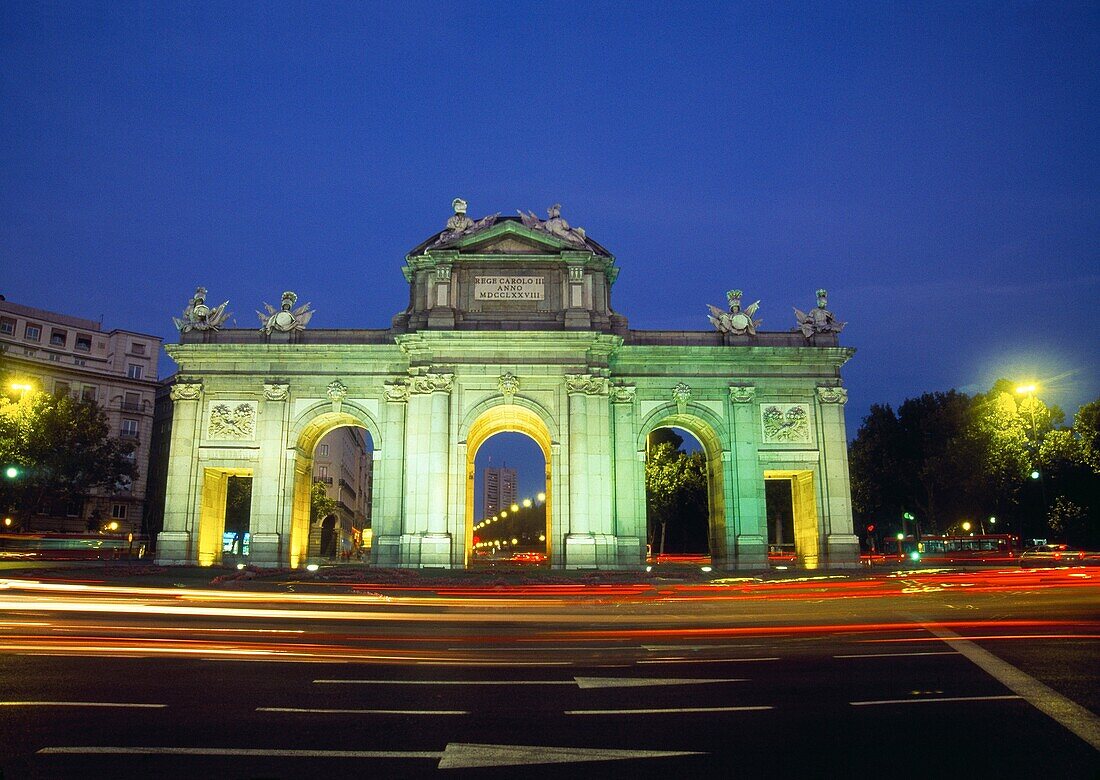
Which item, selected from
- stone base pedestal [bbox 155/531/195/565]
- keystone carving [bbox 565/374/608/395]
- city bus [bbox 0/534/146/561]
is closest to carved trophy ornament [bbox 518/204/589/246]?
keystone carving [bbox 565/374/608/395]

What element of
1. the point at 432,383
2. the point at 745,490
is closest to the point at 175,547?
the point at 432,383

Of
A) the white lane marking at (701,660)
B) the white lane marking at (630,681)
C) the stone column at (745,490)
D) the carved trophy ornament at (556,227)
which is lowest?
the white lane marking at (630,681)

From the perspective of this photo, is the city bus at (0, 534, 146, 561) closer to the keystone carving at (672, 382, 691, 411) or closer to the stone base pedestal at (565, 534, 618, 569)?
the stone base pedestal at (565, 534, 618, 569)

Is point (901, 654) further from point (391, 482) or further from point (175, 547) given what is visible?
point (175, 547)

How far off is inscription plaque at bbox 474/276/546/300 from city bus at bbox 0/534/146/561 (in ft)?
91.6

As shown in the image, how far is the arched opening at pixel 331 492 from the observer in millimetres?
44938

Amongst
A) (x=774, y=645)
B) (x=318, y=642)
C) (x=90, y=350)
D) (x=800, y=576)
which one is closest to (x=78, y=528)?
(x=90, y=350)

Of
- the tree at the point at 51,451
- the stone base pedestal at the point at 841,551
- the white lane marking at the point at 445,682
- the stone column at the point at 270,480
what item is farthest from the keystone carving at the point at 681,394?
the tree at the point at 51,451

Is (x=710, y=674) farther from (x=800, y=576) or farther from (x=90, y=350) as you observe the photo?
(x=90, y=350)

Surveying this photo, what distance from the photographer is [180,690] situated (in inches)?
446

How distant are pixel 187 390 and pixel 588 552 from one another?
23.1m

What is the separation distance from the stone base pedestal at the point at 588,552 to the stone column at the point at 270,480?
15.2 m

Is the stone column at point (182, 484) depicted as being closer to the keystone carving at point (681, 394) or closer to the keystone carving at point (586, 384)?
the keystone carving at point (586, 384)

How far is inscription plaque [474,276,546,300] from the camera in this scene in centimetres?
4400
